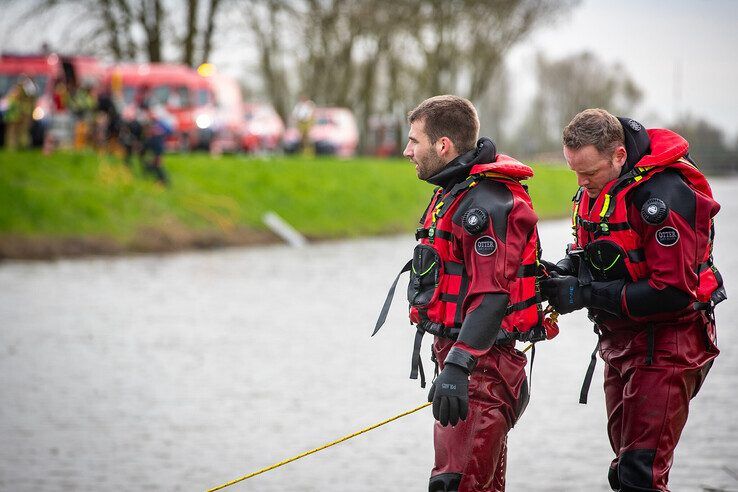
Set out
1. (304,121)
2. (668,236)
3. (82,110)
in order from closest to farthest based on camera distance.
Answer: (668,236) < (82,110) < (304,121)

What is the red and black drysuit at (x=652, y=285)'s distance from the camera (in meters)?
4.51

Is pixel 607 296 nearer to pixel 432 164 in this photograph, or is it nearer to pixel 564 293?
pixel 564 293

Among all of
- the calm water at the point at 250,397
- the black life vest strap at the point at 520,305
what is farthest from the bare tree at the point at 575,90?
the black life vest strap at the point at 520,305

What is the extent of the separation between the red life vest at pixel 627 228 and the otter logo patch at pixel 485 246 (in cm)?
60

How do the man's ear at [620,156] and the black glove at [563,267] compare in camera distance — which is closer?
the man's ear at [620,156]

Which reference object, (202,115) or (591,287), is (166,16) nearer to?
(202,115)

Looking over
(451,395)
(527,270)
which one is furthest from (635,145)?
(451,395)

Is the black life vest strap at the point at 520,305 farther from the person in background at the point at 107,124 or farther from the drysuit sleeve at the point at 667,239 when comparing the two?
the person in background at the point at 107,124

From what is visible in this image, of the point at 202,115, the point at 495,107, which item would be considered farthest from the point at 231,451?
the point at 495,107

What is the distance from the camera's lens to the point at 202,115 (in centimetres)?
3341

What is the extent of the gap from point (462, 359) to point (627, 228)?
85 cm

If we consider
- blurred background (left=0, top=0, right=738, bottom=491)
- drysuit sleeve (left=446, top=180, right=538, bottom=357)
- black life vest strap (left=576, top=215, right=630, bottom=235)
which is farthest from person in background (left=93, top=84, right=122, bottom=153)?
drysuit sleeve (left=446, top=180, right=538, bottom=357)

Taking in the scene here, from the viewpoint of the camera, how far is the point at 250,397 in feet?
31.0

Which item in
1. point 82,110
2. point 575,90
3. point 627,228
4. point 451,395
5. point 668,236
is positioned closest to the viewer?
point 451,395
